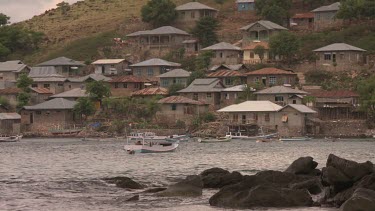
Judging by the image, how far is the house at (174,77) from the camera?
4963 inches

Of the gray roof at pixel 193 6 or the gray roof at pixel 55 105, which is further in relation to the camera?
the gray roof at pixel 193 6

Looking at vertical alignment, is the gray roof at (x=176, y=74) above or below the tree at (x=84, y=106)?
above

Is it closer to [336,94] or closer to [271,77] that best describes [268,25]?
[271,77]

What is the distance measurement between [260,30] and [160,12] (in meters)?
21.4

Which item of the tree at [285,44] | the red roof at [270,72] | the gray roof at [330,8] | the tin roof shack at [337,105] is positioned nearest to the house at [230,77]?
the red roof at [270,72]

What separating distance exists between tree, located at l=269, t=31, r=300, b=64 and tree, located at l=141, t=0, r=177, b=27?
27317 millimetres

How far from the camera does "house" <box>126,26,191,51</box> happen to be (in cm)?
13954

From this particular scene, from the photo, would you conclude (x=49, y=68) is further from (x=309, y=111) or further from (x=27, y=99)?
(x=309, y=111)

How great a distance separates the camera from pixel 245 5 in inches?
5876

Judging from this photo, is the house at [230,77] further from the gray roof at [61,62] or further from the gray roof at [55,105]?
the gray roof at [61,62]

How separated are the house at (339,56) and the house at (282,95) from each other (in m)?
9.87

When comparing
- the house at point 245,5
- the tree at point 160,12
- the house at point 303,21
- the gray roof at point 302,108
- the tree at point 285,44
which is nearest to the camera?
the gray roof at point 302,108

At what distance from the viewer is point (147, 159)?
79688 mm

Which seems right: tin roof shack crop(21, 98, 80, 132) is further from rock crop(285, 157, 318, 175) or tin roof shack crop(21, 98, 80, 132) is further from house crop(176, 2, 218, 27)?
rock crop(285, 157, 318, 175)
